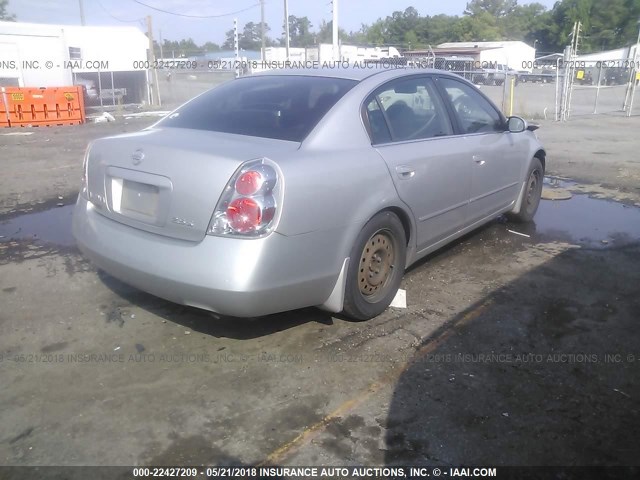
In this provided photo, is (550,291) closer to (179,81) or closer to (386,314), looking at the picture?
(386,314)

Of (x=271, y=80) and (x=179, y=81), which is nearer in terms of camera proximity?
(x=271, y=80)

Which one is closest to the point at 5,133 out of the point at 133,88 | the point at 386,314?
the point at 133,88

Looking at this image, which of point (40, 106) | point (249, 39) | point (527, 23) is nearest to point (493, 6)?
point (527, 23)

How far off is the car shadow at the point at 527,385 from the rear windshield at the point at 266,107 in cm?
161

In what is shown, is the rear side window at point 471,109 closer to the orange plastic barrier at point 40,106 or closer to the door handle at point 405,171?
the door handle at point 405,171

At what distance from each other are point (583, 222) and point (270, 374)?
4.49 m

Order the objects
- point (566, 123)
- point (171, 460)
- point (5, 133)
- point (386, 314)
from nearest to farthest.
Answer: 1. point (171, 460)
2. point (386, 314)
3. point (5, 133)
4. point (566, 123)

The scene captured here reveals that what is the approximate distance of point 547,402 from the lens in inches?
114

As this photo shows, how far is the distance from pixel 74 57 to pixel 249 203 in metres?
22.8

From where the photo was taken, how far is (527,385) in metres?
3.06

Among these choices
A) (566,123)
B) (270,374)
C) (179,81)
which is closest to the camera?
(270,374)

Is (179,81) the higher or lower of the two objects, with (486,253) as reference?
higher

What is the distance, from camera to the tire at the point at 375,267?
11.4 feet

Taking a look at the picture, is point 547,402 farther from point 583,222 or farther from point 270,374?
point 583,222
